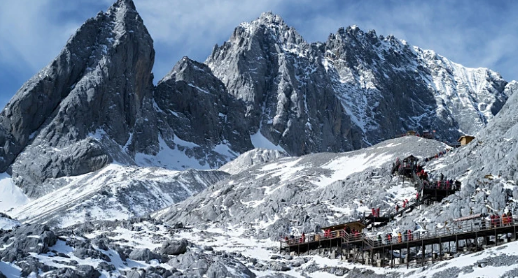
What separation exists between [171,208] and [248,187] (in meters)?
17.5

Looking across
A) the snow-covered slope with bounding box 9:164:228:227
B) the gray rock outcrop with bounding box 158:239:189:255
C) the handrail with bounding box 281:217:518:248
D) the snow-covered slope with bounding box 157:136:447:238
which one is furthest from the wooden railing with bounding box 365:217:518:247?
the snow-covered slope with bounding box 9:164:228:227

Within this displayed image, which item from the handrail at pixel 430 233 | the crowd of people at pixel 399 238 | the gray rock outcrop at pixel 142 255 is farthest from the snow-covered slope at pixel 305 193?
the gray rock outcrop at pixel 142 255

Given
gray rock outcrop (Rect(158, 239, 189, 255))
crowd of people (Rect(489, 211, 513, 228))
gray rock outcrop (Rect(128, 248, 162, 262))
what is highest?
crowd of people (Rect(489, 211, 513, 228))

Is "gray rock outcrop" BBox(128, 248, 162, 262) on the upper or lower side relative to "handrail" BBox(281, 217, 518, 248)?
lower

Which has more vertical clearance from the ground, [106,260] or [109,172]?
[109,172]

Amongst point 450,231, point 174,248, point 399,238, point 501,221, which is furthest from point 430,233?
point 174,248

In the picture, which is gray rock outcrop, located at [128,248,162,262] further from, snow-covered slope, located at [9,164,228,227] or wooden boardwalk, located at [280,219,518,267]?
snow-covered slope, located at [9,164,228,227]

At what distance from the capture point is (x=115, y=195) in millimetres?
157875

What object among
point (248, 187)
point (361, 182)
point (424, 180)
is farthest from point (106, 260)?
point (248, 187)

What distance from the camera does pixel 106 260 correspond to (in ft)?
209

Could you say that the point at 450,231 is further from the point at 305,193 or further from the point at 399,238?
the point at 305,193

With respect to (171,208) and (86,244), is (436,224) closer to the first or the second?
(86,244)

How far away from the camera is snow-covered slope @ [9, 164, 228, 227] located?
147 metres

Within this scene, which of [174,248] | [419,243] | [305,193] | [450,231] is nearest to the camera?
[419,243]
